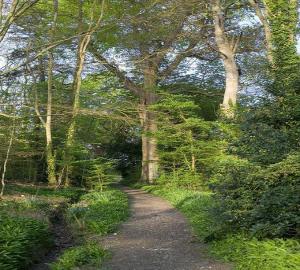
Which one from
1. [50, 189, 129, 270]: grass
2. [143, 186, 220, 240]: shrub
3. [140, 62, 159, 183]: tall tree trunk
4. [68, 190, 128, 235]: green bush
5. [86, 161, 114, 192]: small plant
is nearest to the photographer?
[50, 189, 129, 270]: grass

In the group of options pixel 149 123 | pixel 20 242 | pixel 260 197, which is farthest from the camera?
pixel 149 123

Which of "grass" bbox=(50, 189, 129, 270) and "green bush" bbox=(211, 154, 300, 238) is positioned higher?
"green bush" bbox=(211, 154, 300, 238)

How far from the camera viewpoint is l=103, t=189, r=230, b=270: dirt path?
6.79 meters

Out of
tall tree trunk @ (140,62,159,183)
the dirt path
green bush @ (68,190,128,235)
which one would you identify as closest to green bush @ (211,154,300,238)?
the dirt path

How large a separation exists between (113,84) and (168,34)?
8.82 metres

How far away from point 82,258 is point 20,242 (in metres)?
1.01

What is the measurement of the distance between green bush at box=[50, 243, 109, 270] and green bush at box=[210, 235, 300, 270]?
192 centimetres

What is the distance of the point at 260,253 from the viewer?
6.18m

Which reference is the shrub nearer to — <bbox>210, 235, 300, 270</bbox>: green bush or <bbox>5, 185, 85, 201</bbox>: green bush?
<bbox>210, 235, 300, 270</bbox>: green bush

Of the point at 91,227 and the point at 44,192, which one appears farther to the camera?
the point at 44,192

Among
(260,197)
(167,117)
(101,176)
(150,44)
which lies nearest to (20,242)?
(260,197)

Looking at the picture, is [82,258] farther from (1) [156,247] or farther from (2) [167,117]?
(2) [167,117]

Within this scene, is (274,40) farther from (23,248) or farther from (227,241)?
(23,248)

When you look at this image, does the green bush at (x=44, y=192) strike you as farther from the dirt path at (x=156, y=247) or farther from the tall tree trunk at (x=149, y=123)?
the dirt path at (x=156, y=247)
